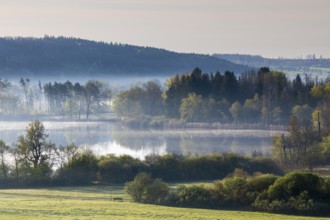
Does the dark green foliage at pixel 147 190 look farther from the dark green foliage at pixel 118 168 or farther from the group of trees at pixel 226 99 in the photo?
the group of trees at pixel 226 99

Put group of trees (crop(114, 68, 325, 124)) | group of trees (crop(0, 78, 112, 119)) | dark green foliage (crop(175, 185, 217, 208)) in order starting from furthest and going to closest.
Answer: group of trees (crop(0, 78, 112, 119)) < group of trees (crop(114, 68, 325, 124)) < dark green foliage (crop(175, 185, 217, 208))

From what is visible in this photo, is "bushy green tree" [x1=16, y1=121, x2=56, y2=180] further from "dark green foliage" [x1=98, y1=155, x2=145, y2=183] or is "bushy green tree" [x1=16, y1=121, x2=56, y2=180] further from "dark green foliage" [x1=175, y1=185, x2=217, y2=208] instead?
"dark green foliage" [x1=175, y1=185, x2=217, y2=208]

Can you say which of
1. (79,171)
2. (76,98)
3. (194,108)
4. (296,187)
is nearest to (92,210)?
(296,187)

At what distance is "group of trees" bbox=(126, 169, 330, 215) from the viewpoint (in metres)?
30.3

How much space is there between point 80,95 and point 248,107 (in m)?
30.9

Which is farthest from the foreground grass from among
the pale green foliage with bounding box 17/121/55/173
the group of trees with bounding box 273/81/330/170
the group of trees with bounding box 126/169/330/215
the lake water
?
the lake water

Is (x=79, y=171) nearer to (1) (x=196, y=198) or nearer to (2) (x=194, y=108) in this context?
(1) (x=196, y=198)

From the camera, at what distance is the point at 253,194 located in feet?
104

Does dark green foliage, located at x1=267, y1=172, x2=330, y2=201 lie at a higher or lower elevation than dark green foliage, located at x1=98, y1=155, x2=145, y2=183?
higher

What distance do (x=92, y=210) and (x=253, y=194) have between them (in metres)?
7.32

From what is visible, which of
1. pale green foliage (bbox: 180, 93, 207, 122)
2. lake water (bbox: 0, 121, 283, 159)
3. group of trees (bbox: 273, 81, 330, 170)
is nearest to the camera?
group of trees (bbox: 273, 81, 330, 170)

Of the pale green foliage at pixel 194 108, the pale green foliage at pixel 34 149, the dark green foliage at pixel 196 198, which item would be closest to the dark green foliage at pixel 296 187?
the dark green foliage at pixel 196 198

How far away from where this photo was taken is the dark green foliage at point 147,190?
32.5 m

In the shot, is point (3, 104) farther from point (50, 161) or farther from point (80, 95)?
point (50, 161)
